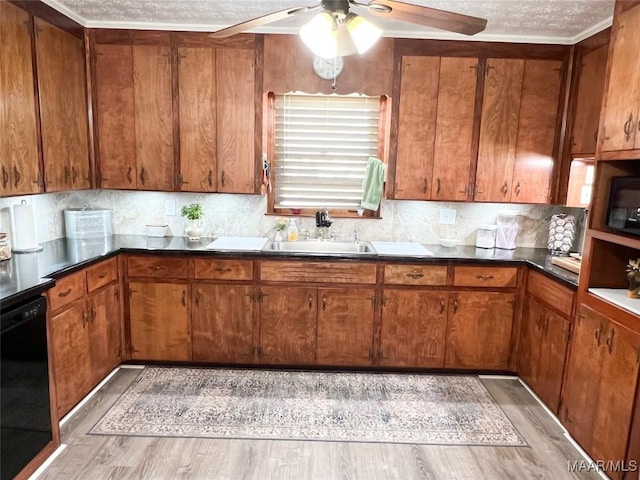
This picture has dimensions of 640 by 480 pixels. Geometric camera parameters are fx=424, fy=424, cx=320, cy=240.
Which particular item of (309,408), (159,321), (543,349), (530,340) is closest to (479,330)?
(530,340)

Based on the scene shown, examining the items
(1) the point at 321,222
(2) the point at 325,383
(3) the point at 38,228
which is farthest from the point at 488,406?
(3) the point at 38,228

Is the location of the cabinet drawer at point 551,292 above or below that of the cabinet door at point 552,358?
above

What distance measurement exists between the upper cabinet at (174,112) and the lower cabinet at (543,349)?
222 cm

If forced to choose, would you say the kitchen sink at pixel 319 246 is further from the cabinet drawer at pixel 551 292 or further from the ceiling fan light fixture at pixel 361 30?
the ceiling fan light fixture at pixel 361 30

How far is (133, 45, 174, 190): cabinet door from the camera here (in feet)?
10.2

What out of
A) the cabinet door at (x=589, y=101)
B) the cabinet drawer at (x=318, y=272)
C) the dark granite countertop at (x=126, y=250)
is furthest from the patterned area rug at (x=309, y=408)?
the cabinet door at (x=589, y=101)

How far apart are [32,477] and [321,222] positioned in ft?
7.64

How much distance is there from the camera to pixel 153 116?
10.5ft

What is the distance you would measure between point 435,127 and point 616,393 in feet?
6.69

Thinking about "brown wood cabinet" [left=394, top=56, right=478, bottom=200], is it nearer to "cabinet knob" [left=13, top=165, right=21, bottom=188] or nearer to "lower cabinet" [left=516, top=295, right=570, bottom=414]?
"lower cabinet" [left=516, top=295, right=570, bottom=414]

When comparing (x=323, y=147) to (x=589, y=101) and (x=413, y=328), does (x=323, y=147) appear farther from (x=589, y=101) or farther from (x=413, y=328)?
(x=589, y=101)

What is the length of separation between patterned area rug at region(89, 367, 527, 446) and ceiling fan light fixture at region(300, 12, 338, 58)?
80.3 inches

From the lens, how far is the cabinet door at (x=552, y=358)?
8.44 ft

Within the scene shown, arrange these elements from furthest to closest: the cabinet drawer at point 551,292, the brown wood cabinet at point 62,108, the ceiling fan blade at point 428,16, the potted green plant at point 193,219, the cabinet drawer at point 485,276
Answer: the potted green plant at point 193,219, the cabinet drawer at point 485,276, the brown wood cabinet at point 62,108, the cabinet drawer at point 551,292, the ceiling fan blade at point 428,16
